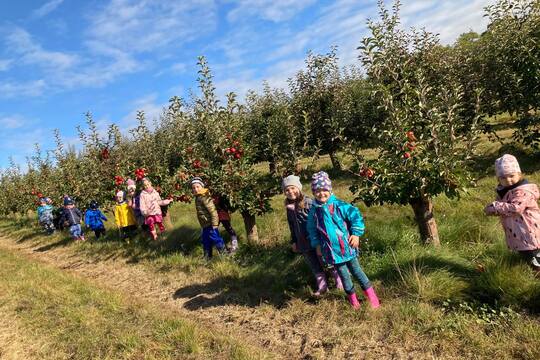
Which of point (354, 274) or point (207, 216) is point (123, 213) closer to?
point (207, 216)

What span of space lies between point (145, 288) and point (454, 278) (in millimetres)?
5748

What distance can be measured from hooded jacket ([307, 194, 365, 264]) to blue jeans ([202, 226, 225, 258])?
11.7ft

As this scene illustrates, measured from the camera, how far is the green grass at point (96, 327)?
500 centimetres

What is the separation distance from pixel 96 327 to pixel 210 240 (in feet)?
9.67

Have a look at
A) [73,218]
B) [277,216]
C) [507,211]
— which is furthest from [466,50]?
[73,218]

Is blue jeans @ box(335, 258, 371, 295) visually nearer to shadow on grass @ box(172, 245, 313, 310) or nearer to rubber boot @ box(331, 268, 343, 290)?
rubber boot @ box(331, 268, 343, 290)

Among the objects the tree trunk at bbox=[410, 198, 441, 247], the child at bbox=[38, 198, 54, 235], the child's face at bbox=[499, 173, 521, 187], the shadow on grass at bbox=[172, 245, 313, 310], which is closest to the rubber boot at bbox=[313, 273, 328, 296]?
the shadow on grass at bbox=[172, 245, 313, 310]

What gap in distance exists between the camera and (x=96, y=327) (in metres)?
5.95

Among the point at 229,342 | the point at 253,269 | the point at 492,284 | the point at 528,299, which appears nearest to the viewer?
the point at 528,299

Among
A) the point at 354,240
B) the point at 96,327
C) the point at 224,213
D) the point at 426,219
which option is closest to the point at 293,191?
the point at 354,240

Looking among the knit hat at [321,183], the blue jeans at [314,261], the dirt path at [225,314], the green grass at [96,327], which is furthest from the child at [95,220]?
the knit hat at [321,183]

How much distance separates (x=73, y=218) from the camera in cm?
1423

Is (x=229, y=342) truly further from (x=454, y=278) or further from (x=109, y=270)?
(x=109, y=270)

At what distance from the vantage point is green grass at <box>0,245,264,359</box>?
4996mm
